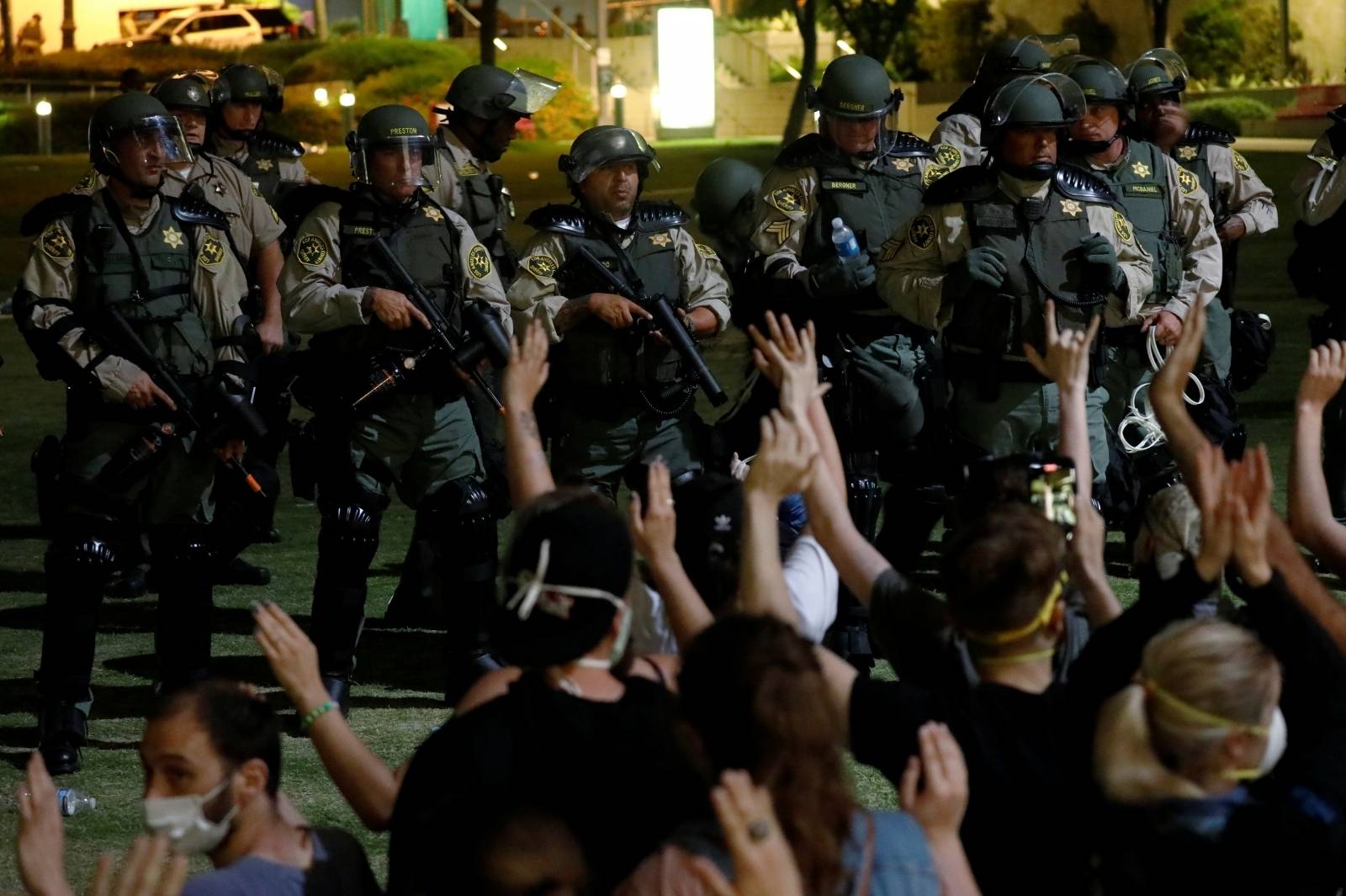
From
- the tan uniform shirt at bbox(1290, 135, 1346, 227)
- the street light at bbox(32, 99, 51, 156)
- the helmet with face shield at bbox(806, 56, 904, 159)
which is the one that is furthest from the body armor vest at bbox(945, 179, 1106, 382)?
the street light at bbox(32, 99, 51, 156)

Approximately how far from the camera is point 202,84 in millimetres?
10141

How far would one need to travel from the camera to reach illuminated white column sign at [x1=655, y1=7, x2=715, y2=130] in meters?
42.8

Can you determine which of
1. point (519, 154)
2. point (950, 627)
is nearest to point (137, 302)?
point (950, 627)

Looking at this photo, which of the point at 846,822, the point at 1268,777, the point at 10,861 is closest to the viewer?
the point at 846,822

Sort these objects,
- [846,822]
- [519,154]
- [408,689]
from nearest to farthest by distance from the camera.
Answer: [846,822] → [408,689] → [519,154]

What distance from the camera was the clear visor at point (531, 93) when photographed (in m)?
9.39

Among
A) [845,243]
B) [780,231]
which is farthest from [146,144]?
[845,243]

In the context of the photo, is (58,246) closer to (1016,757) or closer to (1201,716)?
(1016,757)

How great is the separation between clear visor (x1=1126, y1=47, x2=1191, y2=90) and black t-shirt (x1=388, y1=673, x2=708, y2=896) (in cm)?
715

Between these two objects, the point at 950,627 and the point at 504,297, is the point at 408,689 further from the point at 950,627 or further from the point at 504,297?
the point at 950,627

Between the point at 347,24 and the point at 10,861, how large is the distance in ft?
169

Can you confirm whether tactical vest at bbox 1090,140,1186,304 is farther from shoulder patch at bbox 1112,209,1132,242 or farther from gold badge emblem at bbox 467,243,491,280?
gold badge emblem at bbox 467,243,491,280

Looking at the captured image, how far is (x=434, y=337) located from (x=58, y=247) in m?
1.27

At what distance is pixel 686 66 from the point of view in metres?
43.4
